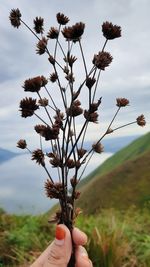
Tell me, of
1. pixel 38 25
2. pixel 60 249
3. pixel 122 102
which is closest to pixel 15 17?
pixel 38 25

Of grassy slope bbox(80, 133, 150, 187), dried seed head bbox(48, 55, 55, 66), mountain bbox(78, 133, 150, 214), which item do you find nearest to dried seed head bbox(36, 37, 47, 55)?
dried seed head bbox(48, 55, 55, 66)

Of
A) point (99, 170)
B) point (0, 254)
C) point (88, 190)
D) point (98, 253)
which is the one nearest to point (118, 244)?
point (98, 253)

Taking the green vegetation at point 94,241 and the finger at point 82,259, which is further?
the green vegetation at point 94,241

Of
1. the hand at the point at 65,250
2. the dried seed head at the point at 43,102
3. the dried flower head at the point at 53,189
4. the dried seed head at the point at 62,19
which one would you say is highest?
the dried seed head at the point at 62,19

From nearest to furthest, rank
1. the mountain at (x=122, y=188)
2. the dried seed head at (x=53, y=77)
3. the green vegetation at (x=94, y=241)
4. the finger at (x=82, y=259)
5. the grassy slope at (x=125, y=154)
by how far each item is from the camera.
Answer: the finger at (x=82, y=259), the dried seed head at (x=53, y=77), the green vegetation at (x=94, y=241), the mountain at (x=122, y=188), the grassy slope at (x=125, y=154)

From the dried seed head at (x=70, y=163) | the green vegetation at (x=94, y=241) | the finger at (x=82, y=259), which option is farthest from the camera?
the green vegetation at (x=94, y=241)

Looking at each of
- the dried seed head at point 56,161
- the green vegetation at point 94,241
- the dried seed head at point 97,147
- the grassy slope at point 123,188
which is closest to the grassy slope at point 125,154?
the grassy slope at point 123,188

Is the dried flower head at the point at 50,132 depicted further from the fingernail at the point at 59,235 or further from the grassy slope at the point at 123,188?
the grassy slope at the point at 123,188

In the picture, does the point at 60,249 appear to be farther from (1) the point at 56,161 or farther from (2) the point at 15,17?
(2) the point at 15,17

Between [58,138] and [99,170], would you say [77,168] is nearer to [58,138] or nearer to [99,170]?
[58,138]
